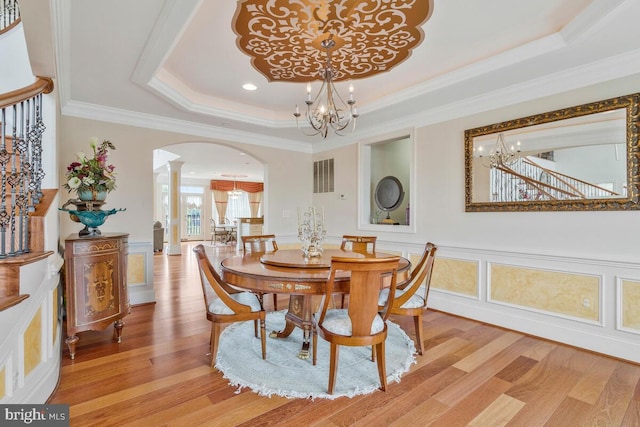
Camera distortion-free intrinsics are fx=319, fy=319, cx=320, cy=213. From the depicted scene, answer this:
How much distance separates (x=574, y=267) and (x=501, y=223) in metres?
0.73

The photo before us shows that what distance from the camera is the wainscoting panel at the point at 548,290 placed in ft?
9.33

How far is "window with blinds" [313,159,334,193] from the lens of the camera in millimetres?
5516

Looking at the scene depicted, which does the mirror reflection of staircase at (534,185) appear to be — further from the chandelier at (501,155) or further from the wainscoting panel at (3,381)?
the wainscoting panel at (3,381)

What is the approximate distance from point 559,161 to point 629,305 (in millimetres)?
1336

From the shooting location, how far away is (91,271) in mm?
2652

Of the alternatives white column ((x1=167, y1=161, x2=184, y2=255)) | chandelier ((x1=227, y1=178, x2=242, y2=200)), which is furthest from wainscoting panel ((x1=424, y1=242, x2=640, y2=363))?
chandelier ((x1=227, y1=178, x2=242, y2=200))

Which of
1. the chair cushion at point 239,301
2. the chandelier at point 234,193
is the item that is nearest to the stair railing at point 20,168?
the chair cushion at point 239,301

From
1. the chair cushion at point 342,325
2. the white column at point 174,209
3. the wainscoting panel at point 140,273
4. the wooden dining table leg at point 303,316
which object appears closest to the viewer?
the chair cushion at point 342,325

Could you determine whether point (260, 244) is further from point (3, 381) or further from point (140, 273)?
point (3, 381)

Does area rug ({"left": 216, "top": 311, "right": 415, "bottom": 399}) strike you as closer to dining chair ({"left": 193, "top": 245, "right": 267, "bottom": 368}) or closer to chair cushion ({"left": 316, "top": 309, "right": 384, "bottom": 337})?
dining chair ({"left": 193, "top": 245, "right": 267, "bottom": 368})

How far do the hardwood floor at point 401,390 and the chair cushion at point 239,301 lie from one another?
0.45 metres

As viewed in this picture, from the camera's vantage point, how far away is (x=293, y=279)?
208cm

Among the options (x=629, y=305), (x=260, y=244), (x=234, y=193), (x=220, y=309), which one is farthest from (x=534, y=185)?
(x=234, y=193)

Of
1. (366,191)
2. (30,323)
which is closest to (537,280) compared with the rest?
(366,191)
